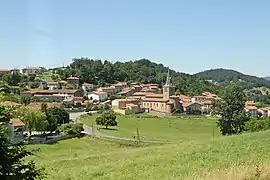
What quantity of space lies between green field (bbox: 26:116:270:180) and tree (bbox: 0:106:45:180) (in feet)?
9.00

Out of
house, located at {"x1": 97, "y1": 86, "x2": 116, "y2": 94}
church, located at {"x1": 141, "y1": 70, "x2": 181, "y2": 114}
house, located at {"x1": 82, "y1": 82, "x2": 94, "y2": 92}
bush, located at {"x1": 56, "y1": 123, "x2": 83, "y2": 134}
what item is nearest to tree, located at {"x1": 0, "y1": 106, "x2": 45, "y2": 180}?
bush, located at {"x1": 56, "y1": 123, "x2": 83, "y2": 134}

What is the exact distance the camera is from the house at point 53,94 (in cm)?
8871

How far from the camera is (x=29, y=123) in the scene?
4928 cm

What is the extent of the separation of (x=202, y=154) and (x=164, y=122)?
5251cm

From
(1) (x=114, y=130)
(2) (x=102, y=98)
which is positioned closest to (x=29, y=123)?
(1) (x=114, y=130)

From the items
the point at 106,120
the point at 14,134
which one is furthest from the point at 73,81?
the point at 14,134

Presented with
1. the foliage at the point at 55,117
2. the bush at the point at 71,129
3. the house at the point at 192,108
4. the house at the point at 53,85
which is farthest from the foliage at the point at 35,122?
the house at the point at 53,85

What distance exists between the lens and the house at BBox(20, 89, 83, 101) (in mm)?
88713

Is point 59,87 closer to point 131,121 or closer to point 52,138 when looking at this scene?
point 131,121

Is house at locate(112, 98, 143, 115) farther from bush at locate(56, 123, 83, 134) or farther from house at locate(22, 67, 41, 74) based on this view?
house at locate(22, 67, 41, 74)

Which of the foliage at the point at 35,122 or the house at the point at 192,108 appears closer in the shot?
the foliage at the point at 35,122

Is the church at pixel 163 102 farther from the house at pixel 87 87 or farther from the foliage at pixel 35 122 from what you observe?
the foliage at pixel 35 122

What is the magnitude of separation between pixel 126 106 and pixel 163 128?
86.5 ft

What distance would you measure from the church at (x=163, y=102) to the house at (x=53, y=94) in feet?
57.0
